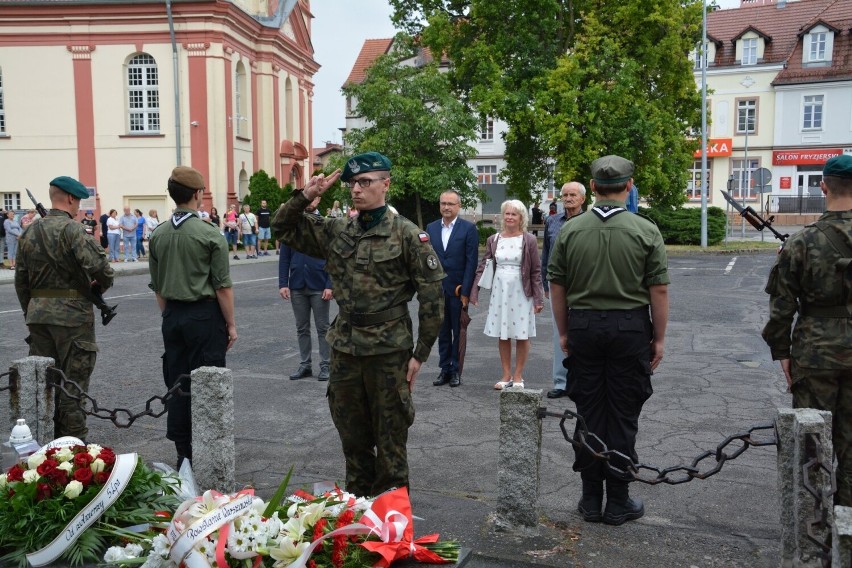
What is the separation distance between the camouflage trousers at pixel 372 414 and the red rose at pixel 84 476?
1345 millimetres

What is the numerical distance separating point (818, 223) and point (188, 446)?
4.36 metres

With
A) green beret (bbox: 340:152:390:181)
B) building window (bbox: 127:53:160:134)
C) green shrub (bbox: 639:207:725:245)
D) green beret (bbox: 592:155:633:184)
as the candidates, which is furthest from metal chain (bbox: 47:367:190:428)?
building window (bbox: 127:53:160:134)

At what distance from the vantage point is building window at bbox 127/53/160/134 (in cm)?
3734

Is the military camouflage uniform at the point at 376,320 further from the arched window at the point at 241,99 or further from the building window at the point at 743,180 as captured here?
the building window at the point at 743,180

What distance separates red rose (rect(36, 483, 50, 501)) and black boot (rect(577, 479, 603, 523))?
3.07 metres

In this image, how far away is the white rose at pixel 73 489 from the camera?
4.24 m

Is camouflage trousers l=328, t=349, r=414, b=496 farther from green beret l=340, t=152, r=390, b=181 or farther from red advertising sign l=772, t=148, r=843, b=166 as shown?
red advertising sign l=772, t=148, r=843, b=166

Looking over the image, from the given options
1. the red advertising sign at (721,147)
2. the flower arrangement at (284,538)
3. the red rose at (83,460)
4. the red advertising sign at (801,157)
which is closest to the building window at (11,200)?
the red rose at (83,460)

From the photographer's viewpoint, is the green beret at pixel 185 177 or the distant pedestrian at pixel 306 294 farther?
the distant pedestrian at pixel 306 294

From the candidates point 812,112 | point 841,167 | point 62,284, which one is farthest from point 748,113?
point 62,284

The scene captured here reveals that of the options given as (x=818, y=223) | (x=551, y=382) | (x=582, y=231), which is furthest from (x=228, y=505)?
(x=551, y=382)

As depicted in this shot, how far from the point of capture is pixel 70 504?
4246mm


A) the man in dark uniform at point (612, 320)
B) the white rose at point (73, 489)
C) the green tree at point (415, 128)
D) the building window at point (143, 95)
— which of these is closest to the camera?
the white rose at point (73, 489)

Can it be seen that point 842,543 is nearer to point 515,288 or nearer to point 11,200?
point 515,288
